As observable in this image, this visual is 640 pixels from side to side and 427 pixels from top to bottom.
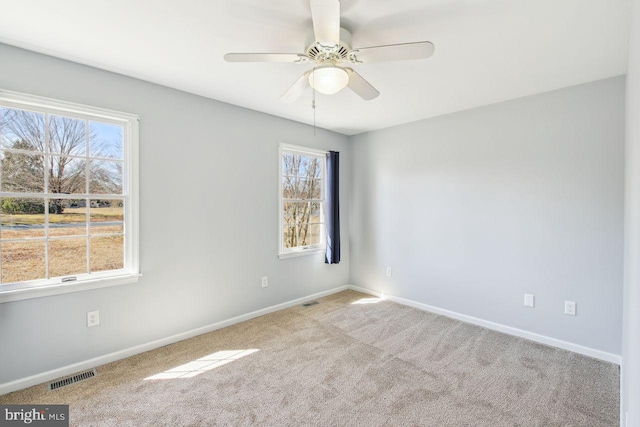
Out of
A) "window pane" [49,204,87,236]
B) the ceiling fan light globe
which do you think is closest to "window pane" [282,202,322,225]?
"window pane" [49,204,87,236]

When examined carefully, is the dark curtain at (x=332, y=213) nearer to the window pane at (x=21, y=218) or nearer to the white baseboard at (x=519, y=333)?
the white baseboard at (x=519, y=333)

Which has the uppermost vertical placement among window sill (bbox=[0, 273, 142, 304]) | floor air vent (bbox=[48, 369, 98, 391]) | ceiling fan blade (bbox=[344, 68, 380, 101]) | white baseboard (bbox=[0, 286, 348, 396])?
ceiling fan blade (bbox=[344, 68, 380, 101])

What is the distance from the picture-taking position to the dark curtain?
4.32 m

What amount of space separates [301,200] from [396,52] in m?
2.67

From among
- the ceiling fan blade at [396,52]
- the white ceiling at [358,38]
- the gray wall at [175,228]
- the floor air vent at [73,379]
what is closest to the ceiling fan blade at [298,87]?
the white ceiling at [358,38]

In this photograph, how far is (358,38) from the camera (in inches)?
79.2

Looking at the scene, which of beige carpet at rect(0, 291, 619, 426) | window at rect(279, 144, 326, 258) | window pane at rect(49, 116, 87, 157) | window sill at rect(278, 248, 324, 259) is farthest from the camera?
window at rect(279, 144, 326, 258)

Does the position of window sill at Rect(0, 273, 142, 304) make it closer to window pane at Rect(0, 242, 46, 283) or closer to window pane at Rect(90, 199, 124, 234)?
window pane at Rect(0, 242, 46, 283)

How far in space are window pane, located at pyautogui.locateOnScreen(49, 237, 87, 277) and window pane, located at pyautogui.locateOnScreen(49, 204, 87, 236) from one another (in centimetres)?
7

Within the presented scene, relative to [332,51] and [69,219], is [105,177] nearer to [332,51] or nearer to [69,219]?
[69,219]

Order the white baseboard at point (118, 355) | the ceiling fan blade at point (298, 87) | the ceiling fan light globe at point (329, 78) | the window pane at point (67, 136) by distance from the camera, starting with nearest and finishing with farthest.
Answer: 1. the ceiling fan light globe at point (329, 78)
2. the ceiling fan blade at point (298, 87)
3. the white baseboard at point (118, 355)
4. the window pane at point (67, 136)

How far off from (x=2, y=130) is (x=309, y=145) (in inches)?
118

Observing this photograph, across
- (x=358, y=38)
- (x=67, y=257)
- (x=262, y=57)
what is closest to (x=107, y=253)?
(x=67, y=257)

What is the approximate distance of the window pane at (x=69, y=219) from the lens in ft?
7.70
